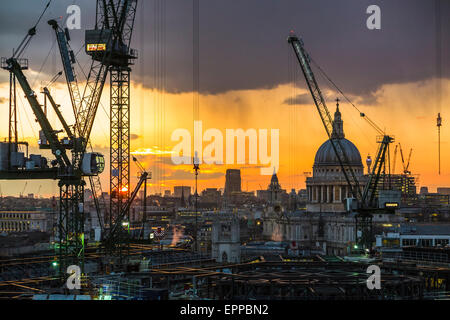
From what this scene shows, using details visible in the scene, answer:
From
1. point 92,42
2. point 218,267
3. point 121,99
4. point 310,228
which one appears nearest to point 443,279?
point 218,267

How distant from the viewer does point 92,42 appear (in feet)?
309

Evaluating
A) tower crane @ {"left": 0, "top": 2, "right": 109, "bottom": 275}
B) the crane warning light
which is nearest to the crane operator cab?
tower crane @ {"left": 0, "top": 2, "right": 109, "bottom": 275}
